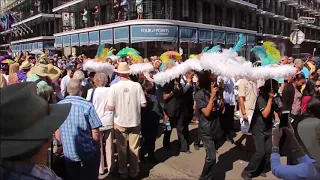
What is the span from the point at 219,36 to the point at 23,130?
29212mm

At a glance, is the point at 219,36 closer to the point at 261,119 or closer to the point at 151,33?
the point at 151,33

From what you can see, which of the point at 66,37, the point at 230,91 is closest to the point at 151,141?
the point at 230,91

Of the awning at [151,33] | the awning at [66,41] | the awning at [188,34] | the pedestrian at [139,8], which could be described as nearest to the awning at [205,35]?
the awning at [188,34]

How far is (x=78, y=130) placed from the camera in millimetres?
3650

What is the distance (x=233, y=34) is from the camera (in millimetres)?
31766

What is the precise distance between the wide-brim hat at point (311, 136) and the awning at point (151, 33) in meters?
21.1

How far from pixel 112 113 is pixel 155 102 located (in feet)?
4.54

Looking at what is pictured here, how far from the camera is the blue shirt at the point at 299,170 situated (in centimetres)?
216

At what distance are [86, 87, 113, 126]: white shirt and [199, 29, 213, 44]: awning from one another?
22338 mm

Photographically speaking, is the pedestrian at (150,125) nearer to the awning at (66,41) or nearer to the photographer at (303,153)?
the photographer at (303,153)

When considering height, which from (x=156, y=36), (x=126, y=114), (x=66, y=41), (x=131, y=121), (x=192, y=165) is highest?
(x=66, y=41)

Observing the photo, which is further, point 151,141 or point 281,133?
point 151,141

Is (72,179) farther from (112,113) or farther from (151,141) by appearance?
(151,141)

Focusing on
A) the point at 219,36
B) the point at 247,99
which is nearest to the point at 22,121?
the point at 247,99
